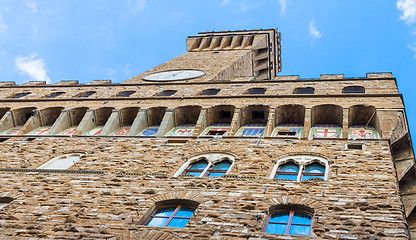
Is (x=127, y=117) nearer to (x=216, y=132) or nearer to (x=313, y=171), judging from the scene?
(x=216, y=132)

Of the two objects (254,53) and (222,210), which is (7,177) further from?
(254,53)

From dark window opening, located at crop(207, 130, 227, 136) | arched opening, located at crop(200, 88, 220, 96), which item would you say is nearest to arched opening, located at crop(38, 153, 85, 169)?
dark window opening, located at crop(207, 130, 227, 136)

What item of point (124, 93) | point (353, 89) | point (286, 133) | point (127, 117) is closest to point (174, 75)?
point (124, 93)

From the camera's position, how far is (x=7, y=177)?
13.0m

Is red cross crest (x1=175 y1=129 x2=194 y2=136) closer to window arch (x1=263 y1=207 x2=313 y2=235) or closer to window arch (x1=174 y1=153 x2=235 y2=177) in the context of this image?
window arch (x1=174 y1=153 x2=235 y2=177)

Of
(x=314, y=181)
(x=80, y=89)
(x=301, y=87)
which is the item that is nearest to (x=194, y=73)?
(x=80, y=89)

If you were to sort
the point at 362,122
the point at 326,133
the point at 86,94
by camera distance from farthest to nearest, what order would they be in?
the point at 86,94 → the point at 362,122 → the point at 326,133

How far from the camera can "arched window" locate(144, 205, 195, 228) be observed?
993cm

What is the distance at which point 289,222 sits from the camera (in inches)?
375

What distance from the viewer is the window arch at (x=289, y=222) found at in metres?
9.23

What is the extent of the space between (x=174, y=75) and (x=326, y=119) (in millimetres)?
10580

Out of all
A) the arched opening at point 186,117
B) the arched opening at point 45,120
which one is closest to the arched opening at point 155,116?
the arched opening at point 186,117

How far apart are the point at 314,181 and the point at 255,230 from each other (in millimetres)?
2708

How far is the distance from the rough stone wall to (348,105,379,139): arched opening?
5.20 ft
